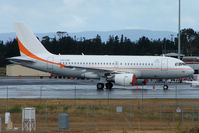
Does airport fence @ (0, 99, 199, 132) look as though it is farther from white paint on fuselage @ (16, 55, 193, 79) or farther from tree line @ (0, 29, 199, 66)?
tree line @ (0, 29, 199, 66)

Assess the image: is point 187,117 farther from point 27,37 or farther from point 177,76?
point 27,37

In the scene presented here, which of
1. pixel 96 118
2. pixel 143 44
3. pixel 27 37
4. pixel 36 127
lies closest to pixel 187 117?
pixel 96 118

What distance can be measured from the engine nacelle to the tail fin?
35.5 feet

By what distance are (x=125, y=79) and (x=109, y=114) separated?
15.0 m

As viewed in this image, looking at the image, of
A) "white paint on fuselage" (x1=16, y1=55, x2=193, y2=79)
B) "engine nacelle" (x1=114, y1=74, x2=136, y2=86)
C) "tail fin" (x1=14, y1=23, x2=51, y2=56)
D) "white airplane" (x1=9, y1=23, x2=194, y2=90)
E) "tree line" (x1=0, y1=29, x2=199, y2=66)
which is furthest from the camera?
"tree line" (x1=0, y1=29, x2=199, y2=66)

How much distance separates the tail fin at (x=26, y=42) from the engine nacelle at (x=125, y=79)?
1081 centimetres

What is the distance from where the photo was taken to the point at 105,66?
49844 millimetres

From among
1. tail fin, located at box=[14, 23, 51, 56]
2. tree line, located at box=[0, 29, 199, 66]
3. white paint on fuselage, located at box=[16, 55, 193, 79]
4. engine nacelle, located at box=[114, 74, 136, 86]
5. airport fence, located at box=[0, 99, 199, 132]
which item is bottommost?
airport fence, located at box=[0, 99, 199, 132]

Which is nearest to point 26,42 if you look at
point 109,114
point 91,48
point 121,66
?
point 121,66

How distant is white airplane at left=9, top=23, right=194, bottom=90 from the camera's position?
48.9 m

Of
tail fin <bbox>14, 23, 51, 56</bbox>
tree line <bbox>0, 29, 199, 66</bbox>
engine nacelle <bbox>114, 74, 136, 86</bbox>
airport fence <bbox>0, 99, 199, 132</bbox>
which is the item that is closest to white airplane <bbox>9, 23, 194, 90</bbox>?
tail fin <bbox>14, 23, 51, 56</bbox>

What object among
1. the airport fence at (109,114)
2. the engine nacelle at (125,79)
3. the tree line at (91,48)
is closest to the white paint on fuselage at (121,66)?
the engine nacelle at (125,79)

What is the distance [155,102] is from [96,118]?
8.40 m

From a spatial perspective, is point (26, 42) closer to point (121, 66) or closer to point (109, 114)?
point (121, 66)
